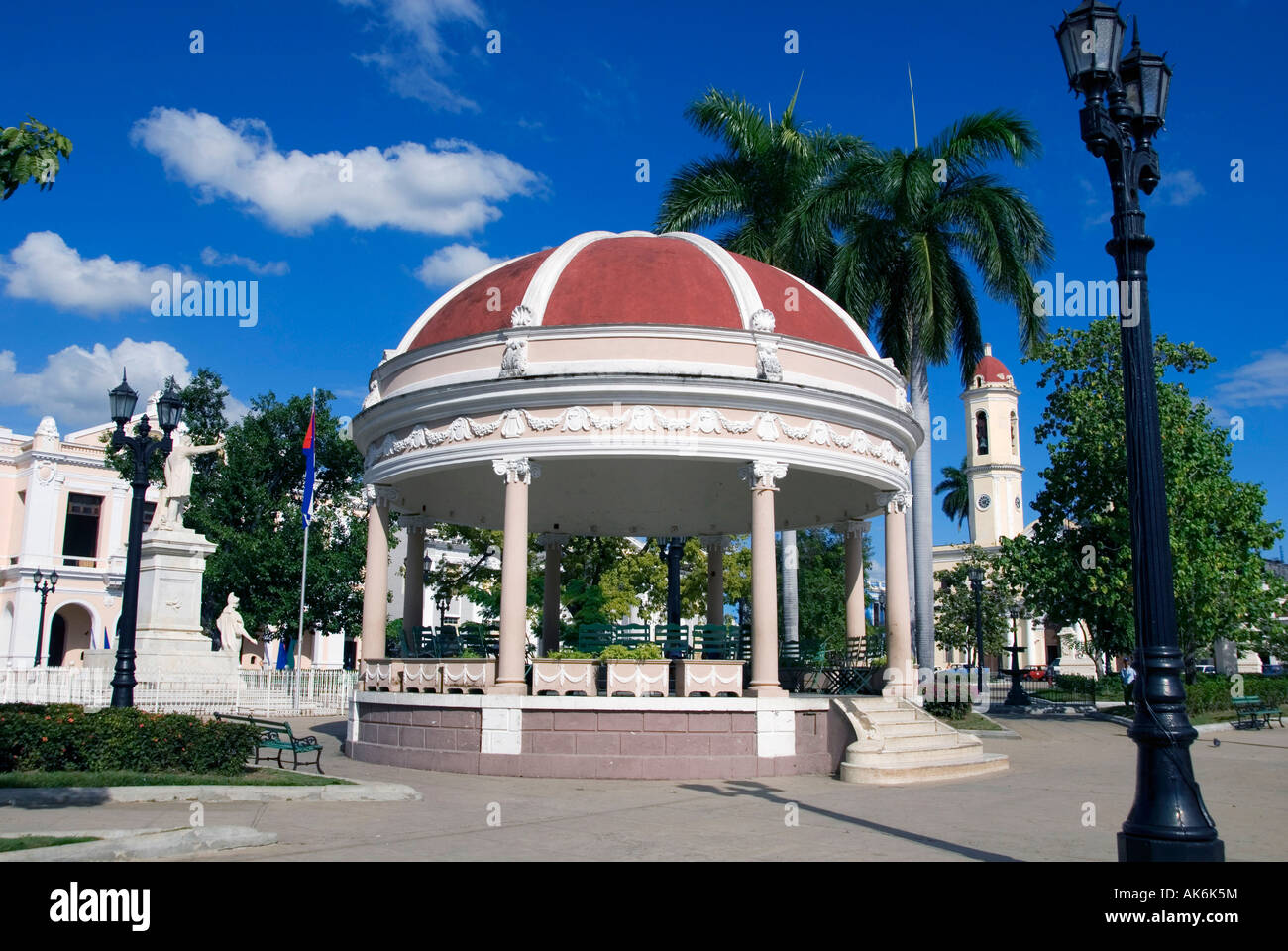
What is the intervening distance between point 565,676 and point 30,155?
1058 cm

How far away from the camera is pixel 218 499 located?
146ft

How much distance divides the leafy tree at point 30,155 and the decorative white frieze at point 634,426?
894 centimetres

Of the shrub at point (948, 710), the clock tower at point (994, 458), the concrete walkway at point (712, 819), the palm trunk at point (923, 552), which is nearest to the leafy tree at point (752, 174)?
the palm trunk at point (923, 552)

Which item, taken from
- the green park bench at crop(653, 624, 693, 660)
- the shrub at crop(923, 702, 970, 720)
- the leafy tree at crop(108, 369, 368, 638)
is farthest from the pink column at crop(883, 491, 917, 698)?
the leafy tree at crop(108, 369, 368, 638)

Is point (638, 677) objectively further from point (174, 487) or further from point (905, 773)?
point (174, 487)

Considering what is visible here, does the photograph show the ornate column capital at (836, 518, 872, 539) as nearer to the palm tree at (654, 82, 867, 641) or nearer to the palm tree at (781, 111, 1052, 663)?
the palm tree at (781, 111, 1052, 663)

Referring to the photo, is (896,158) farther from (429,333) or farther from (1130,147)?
(1130,147)

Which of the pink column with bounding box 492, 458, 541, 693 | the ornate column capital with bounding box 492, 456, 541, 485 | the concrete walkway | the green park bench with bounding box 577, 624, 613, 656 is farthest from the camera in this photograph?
the green park bench with bounding box 577, 624, 613, 656

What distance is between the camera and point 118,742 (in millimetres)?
13641

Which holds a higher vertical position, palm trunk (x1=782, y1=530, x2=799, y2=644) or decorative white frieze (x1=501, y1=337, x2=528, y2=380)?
decorative white frieze (x1=501, y1=337, x2=528, y2=380)

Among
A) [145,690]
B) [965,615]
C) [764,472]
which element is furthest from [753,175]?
[965,615]

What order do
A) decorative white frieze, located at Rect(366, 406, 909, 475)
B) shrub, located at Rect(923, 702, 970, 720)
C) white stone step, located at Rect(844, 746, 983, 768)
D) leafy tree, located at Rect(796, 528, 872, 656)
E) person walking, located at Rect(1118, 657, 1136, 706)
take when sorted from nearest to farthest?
white stone step, located at Rect(844, 746, 983, 768), decorative white frieze, located at Rect(366, 406, 909, 475), shrub, located at Rect(923, 702, 970, 720), person walking, located at Rect(1118, 657, 1136, 706), leafy tree, located at Rect(796, 528, 872, 656)

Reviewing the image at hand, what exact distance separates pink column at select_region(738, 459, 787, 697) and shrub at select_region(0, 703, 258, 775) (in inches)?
302

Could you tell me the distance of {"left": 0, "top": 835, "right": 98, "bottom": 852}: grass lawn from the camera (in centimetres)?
829
